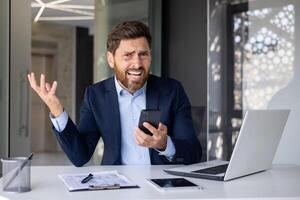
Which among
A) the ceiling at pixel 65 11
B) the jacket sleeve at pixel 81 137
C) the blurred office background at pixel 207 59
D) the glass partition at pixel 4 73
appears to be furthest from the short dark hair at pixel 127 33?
the ceiling at pixel 65 11

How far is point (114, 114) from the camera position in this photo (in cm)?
204

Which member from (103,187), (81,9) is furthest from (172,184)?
(81,9)

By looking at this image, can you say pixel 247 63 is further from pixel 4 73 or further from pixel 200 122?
pixel 4 73

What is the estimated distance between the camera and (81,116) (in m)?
2.11

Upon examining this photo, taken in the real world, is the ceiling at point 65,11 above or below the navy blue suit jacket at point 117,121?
above

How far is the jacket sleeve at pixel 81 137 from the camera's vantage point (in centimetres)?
186

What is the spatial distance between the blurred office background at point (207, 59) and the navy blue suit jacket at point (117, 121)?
2246mm

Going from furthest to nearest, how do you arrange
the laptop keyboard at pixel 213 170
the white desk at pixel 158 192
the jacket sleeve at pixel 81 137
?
the jacket sleeve at pixel 81 137 < the laptop keyboard at pixel 213 170 < the white desk at pixel 158 192

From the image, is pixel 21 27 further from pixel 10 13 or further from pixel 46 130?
pixel 46 130

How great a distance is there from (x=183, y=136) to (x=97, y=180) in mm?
682

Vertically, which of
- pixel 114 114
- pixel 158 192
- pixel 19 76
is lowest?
pixel 158 192

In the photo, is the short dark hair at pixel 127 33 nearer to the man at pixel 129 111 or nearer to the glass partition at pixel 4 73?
the man at pixel 129 111

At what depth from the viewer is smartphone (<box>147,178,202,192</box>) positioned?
1345mm

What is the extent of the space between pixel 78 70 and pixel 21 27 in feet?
15.5
